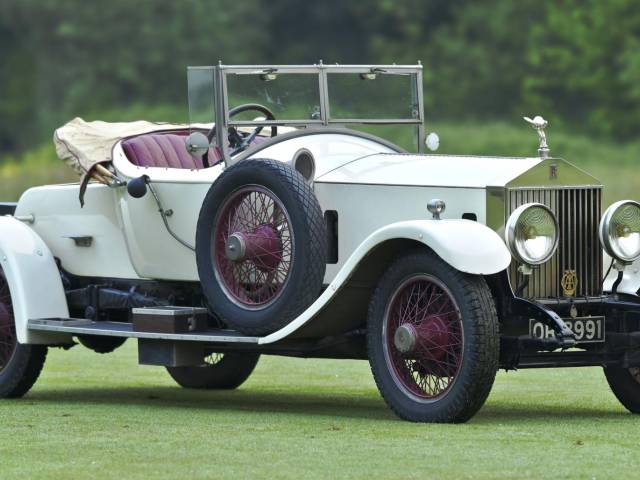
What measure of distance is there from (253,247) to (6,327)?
2.14 meters

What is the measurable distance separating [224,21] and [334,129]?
3673 cm

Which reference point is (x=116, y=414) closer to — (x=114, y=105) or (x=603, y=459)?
(x=603, y=459)

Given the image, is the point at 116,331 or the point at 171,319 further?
the point at 116,331

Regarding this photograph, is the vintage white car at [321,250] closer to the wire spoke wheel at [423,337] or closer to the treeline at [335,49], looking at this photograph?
the wire spoke wheel at [423,337]

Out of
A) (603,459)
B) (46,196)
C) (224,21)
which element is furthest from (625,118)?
(603,459)

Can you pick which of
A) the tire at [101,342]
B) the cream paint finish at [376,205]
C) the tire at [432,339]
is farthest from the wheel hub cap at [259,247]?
the tire at [101,342]

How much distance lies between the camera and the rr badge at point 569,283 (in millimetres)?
8492

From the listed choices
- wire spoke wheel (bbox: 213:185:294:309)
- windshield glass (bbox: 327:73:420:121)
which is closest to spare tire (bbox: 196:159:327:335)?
wire spoke wheel (bbox: 213:185:294:309)

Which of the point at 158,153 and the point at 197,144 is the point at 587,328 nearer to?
the point at 197,144

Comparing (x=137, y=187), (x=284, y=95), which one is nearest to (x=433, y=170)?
(x=284, y=95)

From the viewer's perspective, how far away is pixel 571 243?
8.55 m

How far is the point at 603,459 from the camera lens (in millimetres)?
6844

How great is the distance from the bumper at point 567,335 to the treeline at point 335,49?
31.5 metres

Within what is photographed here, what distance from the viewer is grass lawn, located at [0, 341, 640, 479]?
6.63 meters
